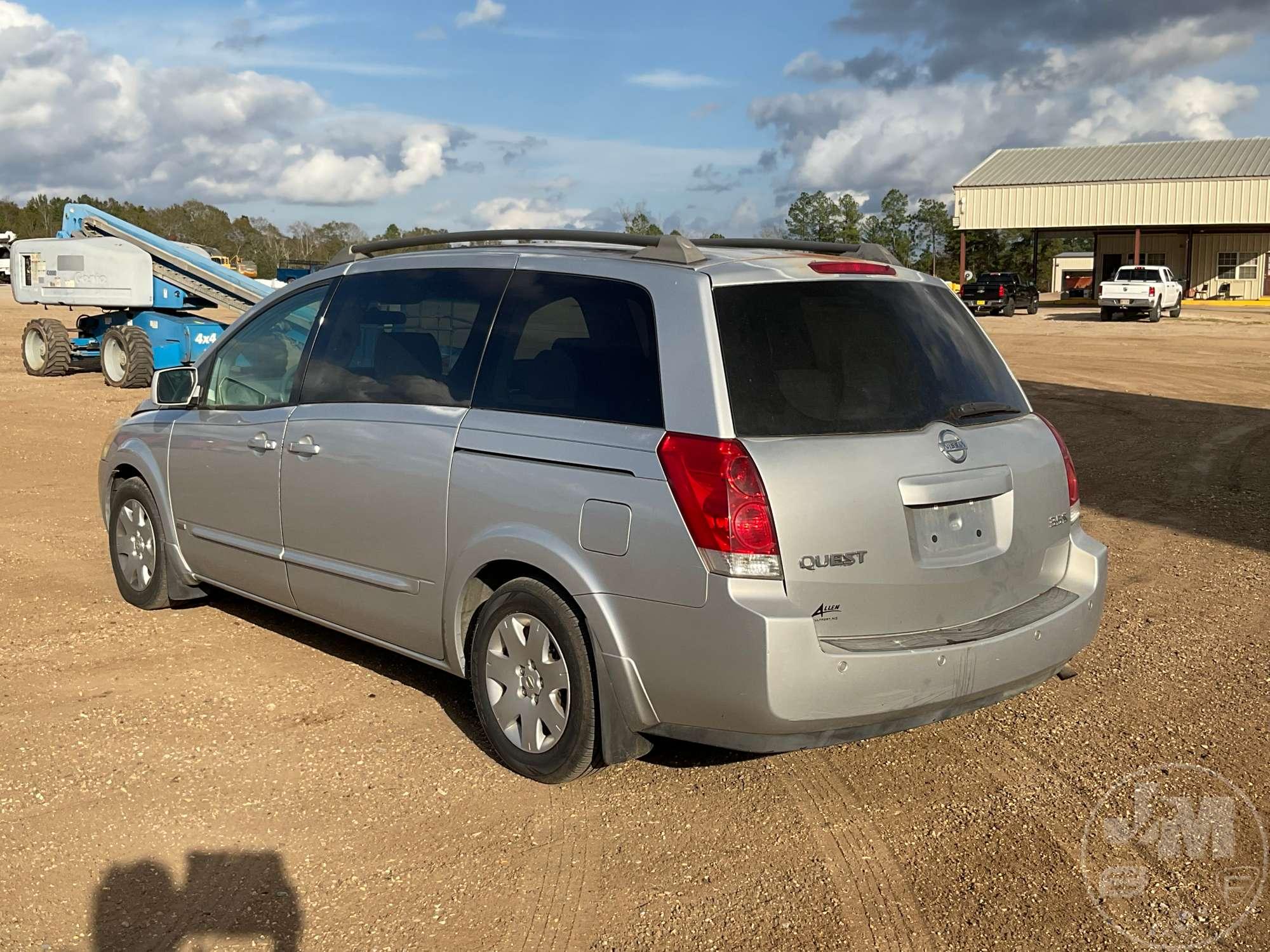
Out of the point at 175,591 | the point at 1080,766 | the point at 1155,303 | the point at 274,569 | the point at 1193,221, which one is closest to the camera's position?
the point at 1080,766

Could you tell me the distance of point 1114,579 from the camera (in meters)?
7.27

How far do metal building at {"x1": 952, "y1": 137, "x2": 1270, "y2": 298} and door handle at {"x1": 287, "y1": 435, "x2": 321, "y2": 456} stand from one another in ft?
156

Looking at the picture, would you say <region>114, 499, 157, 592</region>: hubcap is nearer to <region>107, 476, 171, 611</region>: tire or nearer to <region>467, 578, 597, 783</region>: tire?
<region>107, 476, 171, 611</region>: tire

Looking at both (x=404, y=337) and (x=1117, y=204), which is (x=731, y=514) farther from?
(x=1117, y=204)

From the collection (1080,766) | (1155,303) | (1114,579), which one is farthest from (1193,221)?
(1080,766)

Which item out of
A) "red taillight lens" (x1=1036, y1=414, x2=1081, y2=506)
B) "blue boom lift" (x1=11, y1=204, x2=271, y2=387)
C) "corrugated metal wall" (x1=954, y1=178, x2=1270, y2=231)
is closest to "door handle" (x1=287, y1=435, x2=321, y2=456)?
"red taillight lens" (x1=1036, y1=414, x2=1081, y2=506)

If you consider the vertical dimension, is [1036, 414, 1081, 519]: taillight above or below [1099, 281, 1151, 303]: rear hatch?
below

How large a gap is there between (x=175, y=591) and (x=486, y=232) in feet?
9.00

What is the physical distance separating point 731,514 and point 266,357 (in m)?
3.10

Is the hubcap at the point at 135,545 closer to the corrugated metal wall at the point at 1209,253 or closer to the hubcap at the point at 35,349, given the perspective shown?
the hubcap at the point at 35,349

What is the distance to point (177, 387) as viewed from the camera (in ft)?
20.5

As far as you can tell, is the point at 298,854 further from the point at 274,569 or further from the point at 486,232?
the point at 486,232

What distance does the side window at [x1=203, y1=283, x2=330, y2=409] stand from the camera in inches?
223

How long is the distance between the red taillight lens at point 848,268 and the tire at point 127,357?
53.6ft
